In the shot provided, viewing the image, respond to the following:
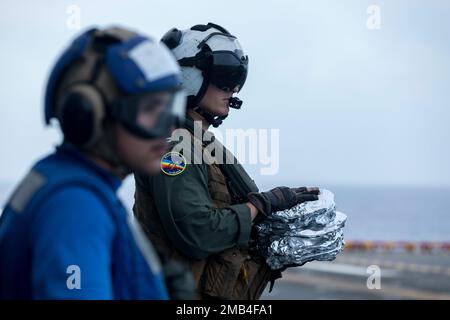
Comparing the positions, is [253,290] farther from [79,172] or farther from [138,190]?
[79,172]

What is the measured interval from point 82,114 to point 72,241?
0.35m

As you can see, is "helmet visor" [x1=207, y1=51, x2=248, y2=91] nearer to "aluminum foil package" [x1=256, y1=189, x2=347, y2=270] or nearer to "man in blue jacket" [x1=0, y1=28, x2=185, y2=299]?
"aluminum foil package" [x1=256, y1=189, x2=347, y2=270]

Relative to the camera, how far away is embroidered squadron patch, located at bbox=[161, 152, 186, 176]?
445cm

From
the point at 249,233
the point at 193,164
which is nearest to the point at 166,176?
the point at 193,164

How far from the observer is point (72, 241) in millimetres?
2373

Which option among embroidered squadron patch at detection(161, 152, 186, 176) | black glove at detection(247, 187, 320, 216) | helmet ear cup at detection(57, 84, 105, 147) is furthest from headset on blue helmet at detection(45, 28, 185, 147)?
black glove at detection(247, 187, 320, 216)

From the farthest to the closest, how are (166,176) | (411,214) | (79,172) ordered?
(411,214) < (166,176) < (79,172)

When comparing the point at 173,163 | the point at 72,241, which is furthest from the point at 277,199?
the point at 72,241

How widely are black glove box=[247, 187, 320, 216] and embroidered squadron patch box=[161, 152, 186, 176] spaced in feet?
1.34

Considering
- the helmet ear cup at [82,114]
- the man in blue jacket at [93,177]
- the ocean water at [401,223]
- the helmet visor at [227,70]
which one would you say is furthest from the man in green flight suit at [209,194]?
the ocean water at [401,223]

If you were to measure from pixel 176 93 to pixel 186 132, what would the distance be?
2064 mm

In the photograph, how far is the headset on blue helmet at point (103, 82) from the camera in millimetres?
2510

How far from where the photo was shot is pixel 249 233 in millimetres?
4547

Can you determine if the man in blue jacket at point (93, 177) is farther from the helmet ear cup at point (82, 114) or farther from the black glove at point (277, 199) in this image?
the black glove at point (277, 199)
